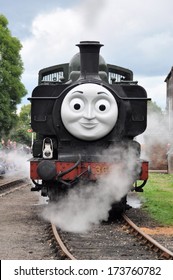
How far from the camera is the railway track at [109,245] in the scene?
23.3 ft

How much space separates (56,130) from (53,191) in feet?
3.55

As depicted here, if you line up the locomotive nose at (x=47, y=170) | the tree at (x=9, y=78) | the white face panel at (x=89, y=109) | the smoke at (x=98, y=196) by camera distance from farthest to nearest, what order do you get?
the tree at (x=9, y=78)
the smoke at (x=98, y=196)
the white face panel at (x=89, y=109)
the locomotive nose at (x=47, y=170)

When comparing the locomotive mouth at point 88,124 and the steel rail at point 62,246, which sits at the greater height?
the locomotive mouth at point 88,124

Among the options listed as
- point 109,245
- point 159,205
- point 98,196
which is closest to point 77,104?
point 98,196

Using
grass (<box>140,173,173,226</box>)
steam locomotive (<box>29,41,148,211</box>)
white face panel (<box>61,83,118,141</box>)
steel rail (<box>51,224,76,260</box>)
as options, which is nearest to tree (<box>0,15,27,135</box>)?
grass (<box>140,173,173,226</box>)

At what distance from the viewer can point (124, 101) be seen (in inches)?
388

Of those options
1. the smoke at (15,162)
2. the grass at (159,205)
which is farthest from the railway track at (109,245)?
the smoke at (15,162)

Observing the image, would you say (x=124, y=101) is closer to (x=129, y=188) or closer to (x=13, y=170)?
(x=129, y=188)

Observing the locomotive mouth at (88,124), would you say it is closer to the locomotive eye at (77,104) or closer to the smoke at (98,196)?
Answer: the locomotive eye at (77,104)

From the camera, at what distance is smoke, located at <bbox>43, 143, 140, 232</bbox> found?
9.66m

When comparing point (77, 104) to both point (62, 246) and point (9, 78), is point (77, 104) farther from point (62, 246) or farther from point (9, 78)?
point (9, 78)

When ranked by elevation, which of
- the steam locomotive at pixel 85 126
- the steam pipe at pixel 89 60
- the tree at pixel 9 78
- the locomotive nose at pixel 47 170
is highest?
the tree at pixel 9 78

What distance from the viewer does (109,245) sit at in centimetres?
791
